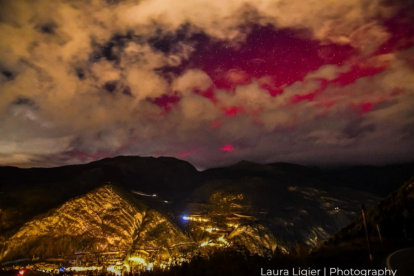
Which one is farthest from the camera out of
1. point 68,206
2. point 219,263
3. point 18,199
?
point 18,199

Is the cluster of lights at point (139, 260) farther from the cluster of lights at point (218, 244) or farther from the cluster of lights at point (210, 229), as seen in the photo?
the cluster of lights at point (210, 229)

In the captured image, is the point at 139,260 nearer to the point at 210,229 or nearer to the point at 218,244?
the point at 218,244

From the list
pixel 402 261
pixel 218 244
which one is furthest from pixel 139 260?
pixel 402 261

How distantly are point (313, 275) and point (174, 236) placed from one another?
470ft

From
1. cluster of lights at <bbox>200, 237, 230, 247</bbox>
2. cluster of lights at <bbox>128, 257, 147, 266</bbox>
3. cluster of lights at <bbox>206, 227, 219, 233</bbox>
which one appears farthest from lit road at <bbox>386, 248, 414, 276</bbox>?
cluster of lights at <bbox>206, 227, 219, 233</bbox>

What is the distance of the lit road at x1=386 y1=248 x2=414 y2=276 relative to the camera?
2178cm

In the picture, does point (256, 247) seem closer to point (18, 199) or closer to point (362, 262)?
point (362, 262)

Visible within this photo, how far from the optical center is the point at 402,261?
2523 centimetres

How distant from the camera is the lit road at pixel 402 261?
71.5 ft

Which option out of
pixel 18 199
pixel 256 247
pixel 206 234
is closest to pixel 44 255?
pixel 18 199

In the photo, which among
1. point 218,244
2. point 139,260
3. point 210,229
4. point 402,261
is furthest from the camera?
point 210,229

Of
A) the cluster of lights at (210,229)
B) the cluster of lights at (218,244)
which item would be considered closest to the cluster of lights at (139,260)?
the cluster of lights at (218,244)

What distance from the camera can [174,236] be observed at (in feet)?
520

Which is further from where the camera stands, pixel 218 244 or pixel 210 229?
pixel 210 229
